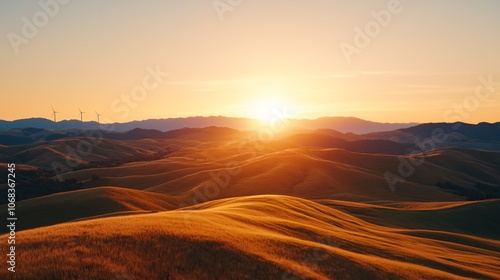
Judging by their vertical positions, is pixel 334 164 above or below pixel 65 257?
below

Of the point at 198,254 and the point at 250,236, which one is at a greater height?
the point at 198,254

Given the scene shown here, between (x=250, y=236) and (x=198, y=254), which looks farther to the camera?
(x=250, y=236)

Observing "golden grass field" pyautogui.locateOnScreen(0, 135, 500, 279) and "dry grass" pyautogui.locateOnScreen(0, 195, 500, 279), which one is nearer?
"dry grass" pyautogui.locateOnScreen(0, 195, 500, 279)

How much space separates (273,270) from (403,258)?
18286mm

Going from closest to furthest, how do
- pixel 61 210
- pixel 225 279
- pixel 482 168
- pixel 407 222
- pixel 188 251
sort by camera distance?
pixel 225 279 < pixel 188 251 < pixel 61 210 < pixel 407 222 < pixel 482 168

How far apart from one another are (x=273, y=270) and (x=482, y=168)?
673ft

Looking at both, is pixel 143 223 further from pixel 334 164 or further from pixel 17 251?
pixel 334 164

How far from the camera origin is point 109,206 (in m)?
69.3

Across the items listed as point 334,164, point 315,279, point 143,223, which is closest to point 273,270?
point 315,279

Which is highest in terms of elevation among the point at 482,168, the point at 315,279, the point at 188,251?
the point at 188,251

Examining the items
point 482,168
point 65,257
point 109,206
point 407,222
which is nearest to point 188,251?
point 65,257

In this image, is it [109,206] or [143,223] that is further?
[109,206]

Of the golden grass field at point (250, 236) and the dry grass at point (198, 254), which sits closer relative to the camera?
the dry grass at point (198, 254)

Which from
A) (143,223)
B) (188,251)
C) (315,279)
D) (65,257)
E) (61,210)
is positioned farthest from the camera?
(61,210)
